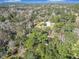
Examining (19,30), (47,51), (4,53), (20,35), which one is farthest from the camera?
(19,30)

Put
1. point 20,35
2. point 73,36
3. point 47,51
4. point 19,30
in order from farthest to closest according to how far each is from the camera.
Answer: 1. point 19,30
2. point 20,35
3. point 73,36
4. point 47,51

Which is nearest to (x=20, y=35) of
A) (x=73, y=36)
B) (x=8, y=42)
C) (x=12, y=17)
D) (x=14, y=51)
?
(x=8, y=42)

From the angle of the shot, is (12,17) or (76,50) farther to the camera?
Result: (12,17)

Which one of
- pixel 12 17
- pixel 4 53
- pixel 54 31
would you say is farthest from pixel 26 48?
pixel 12 17

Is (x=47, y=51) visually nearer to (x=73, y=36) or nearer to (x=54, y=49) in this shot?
(x=54, y=49)

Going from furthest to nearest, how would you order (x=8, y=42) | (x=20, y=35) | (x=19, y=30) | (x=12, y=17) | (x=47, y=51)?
(x=12, y=17) → (x=19, y=30) → (x=20, y=35) → (x=8, y=42) → (x=47, y=51)

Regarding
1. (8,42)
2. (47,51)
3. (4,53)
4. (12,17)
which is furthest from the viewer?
(12,17)

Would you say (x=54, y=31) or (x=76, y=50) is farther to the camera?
(x=54, y=31)

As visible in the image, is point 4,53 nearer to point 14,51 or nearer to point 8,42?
point 14,51
